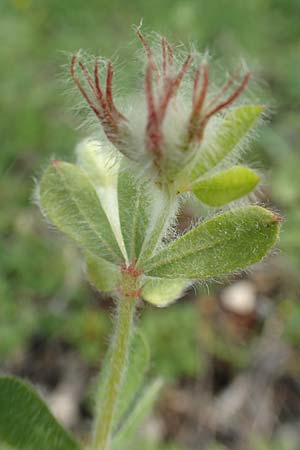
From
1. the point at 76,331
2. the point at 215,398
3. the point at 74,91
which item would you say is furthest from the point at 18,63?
the point at 74,91

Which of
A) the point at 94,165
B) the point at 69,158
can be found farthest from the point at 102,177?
the point at 69,158

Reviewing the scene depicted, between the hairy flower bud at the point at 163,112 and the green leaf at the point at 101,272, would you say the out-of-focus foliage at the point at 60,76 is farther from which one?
the hairy flower bud at the point at 163,112

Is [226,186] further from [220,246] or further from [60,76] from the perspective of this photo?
[60,76]

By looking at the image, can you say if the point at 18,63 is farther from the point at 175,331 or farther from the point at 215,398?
the point at 215,398

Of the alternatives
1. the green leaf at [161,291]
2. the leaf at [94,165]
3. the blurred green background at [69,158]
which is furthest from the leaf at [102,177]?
the blurred green background at [69,158]

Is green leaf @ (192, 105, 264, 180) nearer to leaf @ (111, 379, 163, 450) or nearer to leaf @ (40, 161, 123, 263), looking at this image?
leaf @ (40, 161, 123, 263)

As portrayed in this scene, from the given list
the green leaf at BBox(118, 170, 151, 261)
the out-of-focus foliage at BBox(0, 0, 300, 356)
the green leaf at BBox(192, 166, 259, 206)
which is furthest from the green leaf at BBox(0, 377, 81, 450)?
the out-of-focus foliage at BBox(0, 0, 300, 356)
